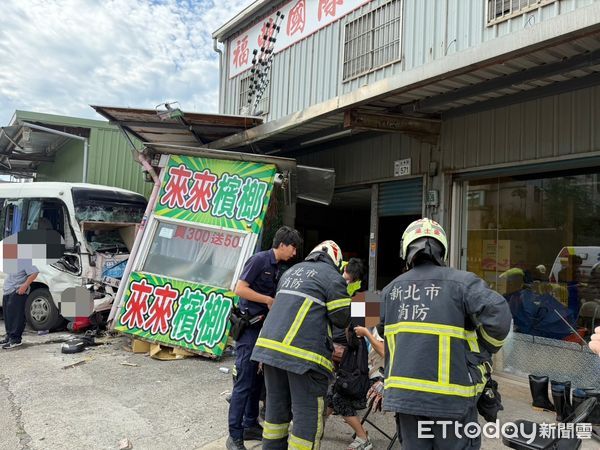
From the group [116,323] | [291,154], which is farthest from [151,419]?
[291,154]

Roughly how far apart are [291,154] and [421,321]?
24.0ft

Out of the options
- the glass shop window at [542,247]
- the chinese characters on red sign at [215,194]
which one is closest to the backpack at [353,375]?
the glass shop window at [542,247]

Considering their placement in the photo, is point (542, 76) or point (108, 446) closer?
point (108, 446)

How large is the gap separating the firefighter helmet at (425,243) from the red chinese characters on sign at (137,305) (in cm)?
477

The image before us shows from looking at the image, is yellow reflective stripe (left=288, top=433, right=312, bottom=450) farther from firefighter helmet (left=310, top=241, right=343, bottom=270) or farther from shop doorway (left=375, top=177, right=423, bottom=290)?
shop doorway (left=375, top=177, right=423, bottom=290)

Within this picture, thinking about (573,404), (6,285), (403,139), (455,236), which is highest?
(403,139)

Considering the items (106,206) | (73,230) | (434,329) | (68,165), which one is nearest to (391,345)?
(434,329)

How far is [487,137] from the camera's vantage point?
5617mm

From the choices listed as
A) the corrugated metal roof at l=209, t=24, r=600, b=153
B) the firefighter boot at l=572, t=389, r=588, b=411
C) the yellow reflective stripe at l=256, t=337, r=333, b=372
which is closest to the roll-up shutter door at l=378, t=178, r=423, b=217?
Result: the corrugated metal roof at l=209, t=24, r=600, b=153

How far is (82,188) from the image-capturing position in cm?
818

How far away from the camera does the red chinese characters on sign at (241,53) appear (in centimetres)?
1007

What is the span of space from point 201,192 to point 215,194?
0.22 metres

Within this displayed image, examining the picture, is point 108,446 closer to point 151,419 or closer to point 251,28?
point 151,419

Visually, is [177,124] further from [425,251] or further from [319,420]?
[425,251]
